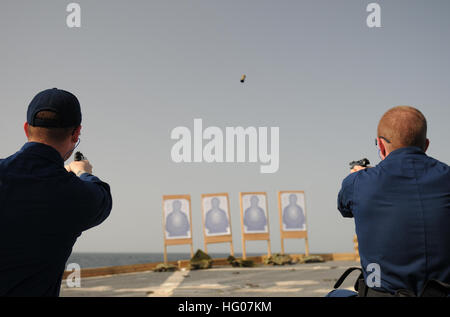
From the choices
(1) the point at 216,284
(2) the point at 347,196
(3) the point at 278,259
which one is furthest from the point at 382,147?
(3) the point at 278,259

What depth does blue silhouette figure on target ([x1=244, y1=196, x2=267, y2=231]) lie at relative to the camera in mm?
14539

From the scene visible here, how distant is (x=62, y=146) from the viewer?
181 cm

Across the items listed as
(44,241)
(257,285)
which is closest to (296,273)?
(257,285)

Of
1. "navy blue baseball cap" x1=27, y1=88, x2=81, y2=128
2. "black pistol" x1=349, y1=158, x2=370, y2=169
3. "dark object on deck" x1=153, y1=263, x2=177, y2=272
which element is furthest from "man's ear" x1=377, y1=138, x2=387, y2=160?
"dark object on deck" x1=153, y1=263, x2=177, y2=272

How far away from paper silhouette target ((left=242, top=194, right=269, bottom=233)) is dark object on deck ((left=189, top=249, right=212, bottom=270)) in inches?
78.4

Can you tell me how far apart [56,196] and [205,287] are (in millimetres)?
7138

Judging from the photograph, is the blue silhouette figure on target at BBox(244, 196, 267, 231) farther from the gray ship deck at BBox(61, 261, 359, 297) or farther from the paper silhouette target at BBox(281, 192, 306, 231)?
the gray ship deck at BBox(61, 261, 359, 297)

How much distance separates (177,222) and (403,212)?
12.2m

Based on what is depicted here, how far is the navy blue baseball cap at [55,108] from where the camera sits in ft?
5.79

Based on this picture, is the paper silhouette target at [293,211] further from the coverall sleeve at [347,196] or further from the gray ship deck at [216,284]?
the coverall sleeve at [347,196]

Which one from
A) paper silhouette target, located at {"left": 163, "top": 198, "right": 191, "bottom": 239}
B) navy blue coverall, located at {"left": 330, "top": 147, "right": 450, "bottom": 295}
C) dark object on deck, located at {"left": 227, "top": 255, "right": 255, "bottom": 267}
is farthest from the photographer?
paper silhouette target, located at {"left": 163, "top": 198, "right": 191, "bottom": 239}

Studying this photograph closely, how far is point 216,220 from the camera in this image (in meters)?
14.3
